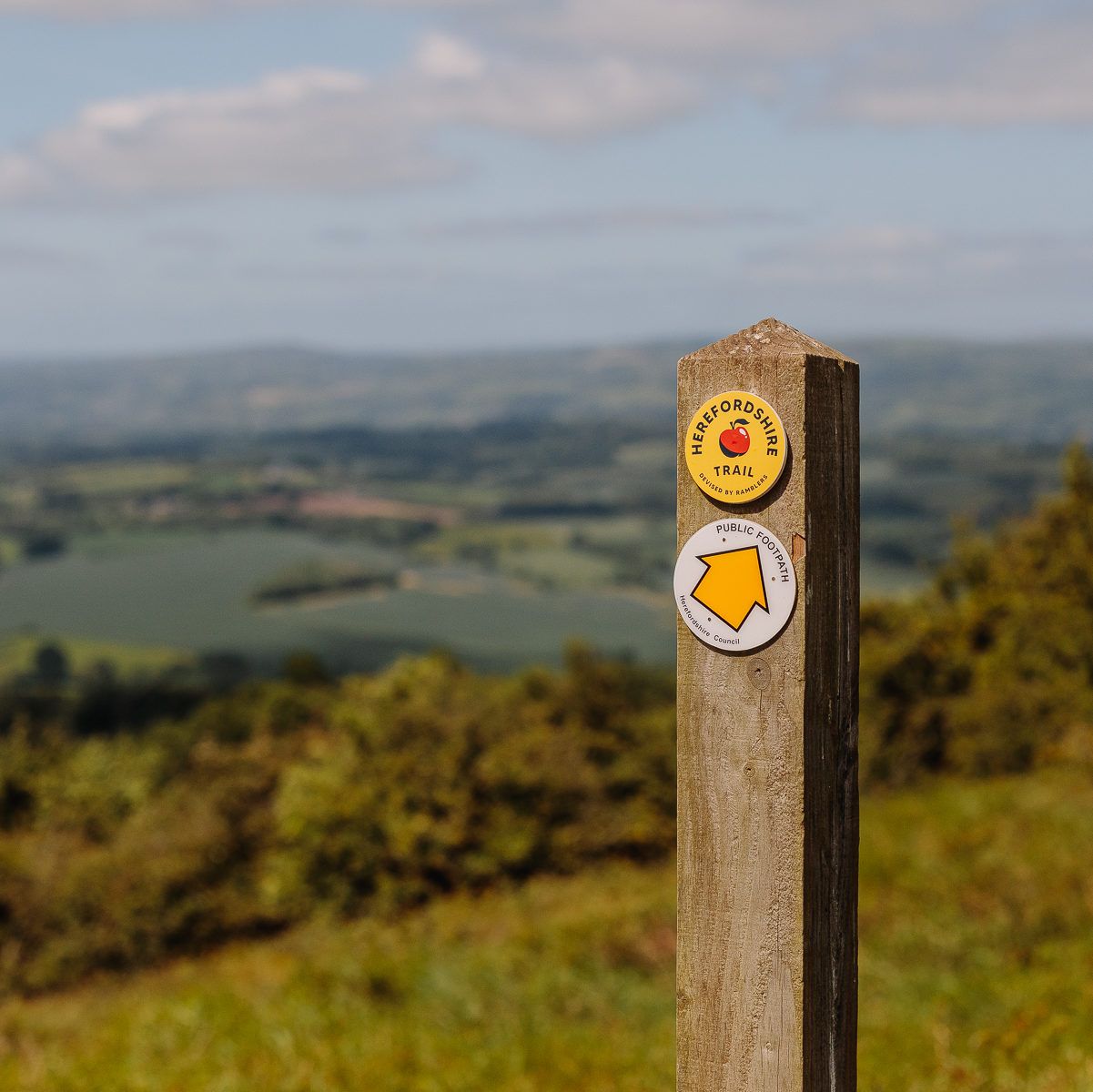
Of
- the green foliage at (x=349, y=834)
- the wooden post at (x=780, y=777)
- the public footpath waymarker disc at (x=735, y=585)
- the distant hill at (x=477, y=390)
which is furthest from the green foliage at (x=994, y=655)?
the distant hill at (x=477, y=390)

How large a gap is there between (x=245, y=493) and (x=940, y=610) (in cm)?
7038

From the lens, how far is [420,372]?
16575 centimetres

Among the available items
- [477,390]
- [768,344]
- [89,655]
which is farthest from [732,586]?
[477,390]

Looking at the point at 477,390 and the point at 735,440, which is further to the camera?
the point at 477,390

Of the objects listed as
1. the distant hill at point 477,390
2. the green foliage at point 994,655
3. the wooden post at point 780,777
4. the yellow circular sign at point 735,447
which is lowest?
the green foliage at point 994,655

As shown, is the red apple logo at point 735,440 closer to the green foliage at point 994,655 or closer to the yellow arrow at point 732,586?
the yellow arrow at point 732,586

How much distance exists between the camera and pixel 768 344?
64.3 inches

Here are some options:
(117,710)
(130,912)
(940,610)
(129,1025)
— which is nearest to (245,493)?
(117,710)

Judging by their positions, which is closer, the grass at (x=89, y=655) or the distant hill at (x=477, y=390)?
the grass at (x=89, y=655)

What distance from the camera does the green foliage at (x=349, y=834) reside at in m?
13.0

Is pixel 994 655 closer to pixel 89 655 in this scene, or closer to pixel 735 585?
pixel 735 585

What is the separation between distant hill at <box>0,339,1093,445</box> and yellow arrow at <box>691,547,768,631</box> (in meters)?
→ 102

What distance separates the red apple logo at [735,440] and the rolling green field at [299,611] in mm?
45357

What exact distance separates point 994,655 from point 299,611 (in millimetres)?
47613
